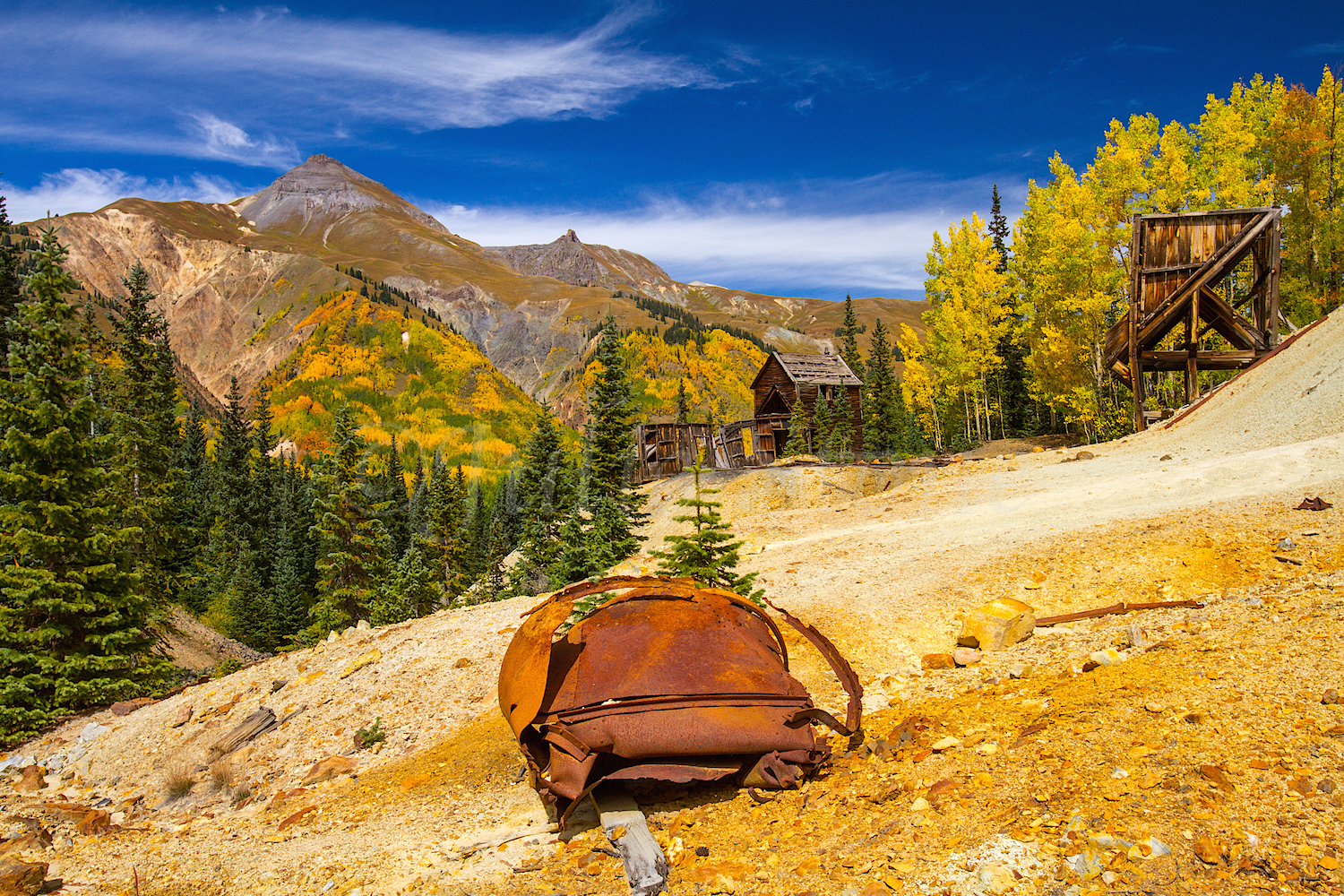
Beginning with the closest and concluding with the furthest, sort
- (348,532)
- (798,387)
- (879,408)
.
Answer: (348,532) < (798,387) < (879,408)

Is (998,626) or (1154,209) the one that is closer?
(998,626)

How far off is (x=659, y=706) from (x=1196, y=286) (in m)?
22.5

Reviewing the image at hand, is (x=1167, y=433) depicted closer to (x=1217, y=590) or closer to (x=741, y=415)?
(x=1217, y=590)

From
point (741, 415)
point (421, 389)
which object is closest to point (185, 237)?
point (421, 389)

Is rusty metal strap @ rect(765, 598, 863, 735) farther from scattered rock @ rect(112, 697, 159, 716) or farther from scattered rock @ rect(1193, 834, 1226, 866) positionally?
scattered rock @ rect(112, 697, 159, 716)

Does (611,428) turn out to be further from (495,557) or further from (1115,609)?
(1115,609)

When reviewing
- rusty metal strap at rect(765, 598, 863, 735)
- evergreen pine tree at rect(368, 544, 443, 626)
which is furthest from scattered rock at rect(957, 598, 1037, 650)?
evergreen pine tree at rect(368, 544, 443, 626)

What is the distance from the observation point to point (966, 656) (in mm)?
6359

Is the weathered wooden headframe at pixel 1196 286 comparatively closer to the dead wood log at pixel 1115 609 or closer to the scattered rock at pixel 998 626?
the dead wood log at pixel 1115 609

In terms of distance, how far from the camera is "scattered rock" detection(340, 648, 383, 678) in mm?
8719

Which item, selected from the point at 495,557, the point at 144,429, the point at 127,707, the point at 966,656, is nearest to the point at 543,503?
the point at 495,557

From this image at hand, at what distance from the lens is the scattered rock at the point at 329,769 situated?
6348 mm

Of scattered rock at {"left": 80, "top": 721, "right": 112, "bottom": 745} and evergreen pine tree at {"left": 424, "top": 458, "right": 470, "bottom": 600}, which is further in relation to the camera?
evergreen pine tree at {"left": 424, "top": 458, "right": 470, "bottom": 600}

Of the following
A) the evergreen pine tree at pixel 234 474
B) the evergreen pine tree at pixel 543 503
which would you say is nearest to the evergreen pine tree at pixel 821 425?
the evergreen pine tree at pixel 543 503
